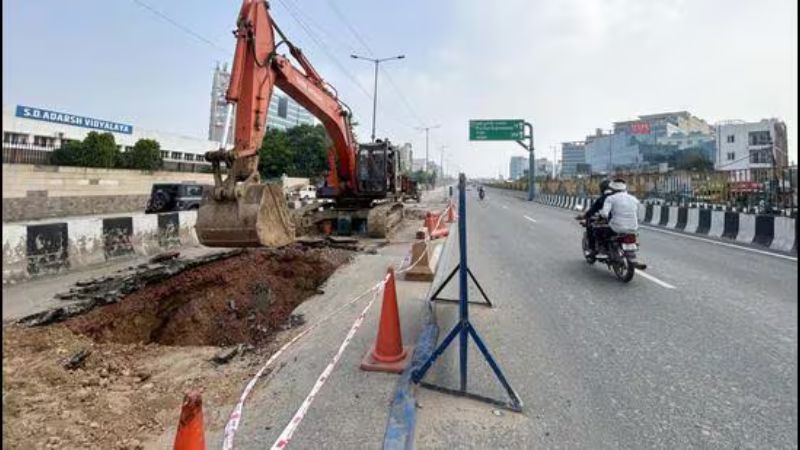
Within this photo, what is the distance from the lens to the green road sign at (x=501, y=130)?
124 feet

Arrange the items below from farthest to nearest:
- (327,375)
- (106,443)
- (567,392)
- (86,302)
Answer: (86,302) < (327,375) < (567,392) < (106,443)

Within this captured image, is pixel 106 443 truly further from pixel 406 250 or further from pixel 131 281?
pixel 406 250

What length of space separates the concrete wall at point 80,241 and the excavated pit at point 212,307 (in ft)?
6.81

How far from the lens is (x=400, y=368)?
378 cm

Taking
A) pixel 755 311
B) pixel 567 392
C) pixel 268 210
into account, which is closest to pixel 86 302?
pixel 268 210

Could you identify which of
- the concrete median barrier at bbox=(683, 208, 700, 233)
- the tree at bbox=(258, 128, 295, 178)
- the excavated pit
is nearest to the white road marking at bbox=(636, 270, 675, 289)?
the excavated pit

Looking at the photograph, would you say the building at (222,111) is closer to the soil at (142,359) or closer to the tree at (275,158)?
the tree at (275,158)

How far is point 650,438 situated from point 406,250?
8044mm

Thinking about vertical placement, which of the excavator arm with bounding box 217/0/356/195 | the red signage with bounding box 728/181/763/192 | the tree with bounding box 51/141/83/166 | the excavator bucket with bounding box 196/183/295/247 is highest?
the tree with bounding box 51/141/83/166

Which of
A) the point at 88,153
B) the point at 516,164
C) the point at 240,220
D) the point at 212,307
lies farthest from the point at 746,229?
the point at 516,164

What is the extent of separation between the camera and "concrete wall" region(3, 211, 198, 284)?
6898mm

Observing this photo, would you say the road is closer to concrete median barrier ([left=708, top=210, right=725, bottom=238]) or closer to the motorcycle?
the motorcycle

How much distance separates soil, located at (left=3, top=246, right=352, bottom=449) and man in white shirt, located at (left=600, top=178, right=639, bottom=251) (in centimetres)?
493

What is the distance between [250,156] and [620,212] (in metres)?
5.73
